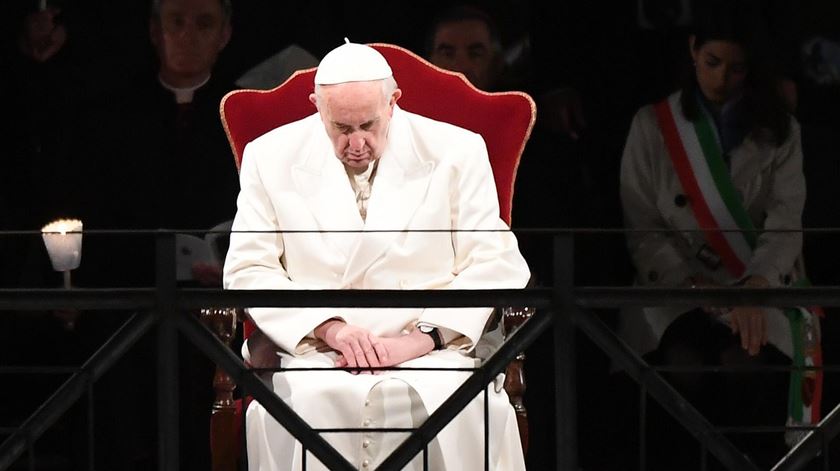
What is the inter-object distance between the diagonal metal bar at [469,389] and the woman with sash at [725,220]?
6.59 ft

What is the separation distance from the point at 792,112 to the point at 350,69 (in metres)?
1.80

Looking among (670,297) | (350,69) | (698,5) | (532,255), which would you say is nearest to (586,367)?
(532,255)

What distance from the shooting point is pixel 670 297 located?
3.17 metres

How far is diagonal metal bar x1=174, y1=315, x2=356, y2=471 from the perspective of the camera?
3.19 meters

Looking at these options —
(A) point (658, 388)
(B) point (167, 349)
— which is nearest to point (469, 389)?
(A) point (658, 388)

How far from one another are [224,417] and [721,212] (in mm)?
1874

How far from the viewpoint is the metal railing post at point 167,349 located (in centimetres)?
316

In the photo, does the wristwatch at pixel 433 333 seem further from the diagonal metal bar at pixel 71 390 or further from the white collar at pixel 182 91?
the white collar at pixel 182 91

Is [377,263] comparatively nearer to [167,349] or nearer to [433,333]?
[433,333]

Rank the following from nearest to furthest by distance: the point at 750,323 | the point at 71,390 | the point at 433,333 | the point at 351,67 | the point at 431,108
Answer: the point at 71,390, the point at 433,333, the point at 351,67, the point at 431,108, the point at 750,323

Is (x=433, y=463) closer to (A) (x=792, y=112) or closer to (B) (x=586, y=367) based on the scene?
(B) (x=586, y=367)

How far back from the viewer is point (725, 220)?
5.27 meters

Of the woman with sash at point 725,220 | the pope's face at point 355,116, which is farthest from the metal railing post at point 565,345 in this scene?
the woman with sash at point 725,220

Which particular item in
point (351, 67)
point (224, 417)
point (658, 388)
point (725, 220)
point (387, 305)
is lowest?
point (224, 417)
